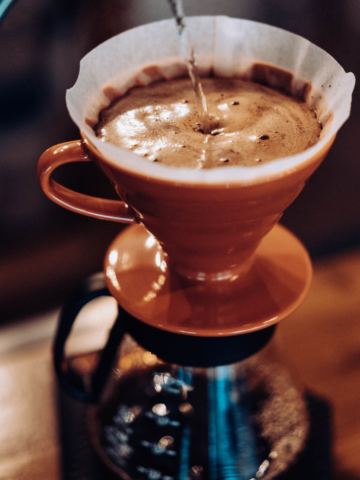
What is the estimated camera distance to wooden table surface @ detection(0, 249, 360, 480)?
1.95 ft

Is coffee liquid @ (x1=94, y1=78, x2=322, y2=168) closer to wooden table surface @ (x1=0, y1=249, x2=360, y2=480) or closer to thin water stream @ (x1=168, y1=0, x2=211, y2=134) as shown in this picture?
thin water stream @ (x1=168, y1=0, x2=211, y2=134)

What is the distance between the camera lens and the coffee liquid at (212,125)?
375 millimetres

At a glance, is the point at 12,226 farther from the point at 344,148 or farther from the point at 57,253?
the point at 344,148

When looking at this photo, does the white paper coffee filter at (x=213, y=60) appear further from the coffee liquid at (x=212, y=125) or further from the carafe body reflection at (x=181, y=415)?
the carafe body reflection at (x=181, y=415)

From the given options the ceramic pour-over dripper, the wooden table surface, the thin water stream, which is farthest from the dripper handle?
the wooden table surface

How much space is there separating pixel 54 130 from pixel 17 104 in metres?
0.07

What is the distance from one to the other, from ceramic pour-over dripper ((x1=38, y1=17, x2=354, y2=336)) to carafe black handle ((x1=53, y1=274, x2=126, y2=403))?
55mm

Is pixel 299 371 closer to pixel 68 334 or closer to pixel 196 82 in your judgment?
pixel 68 334

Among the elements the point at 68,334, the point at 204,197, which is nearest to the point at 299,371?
the point at 68,334

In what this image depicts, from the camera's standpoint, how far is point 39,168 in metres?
0.40

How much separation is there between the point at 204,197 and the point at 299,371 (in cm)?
46

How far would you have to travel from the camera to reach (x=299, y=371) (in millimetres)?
680

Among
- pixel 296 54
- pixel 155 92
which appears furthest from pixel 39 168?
pixel 296 54

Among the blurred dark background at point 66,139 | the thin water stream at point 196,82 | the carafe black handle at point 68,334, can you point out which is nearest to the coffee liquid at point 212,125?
the thin water stream at point 196,82
